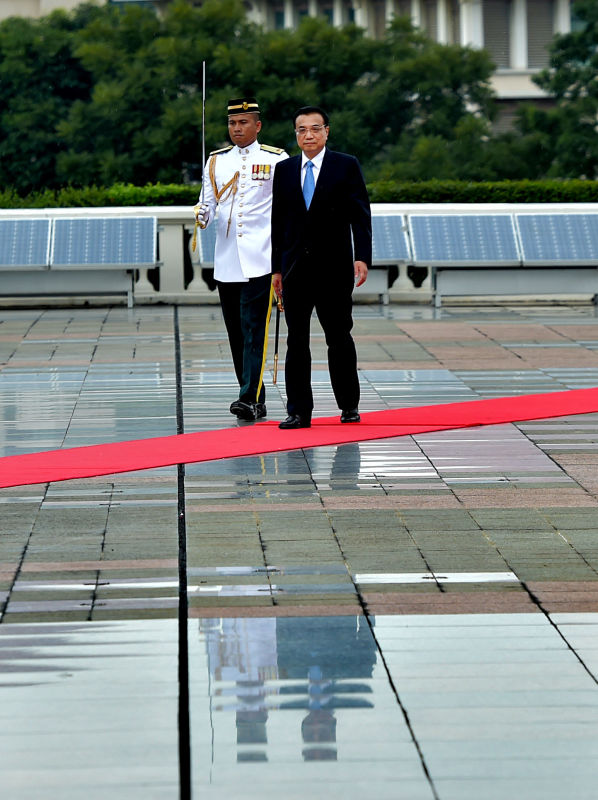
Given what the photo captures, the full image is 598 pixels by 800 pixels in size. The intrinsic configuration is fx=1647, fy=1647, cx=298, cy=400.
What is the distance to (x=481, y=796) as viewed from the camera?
365 cm

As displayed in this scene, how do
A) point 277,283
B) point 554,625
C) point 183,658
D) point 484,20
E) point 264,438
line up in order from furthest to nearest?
point 484,20, point 277,283, point 264,438, point 554,625, point 183,658

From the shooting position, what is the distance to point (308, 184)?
893 cm

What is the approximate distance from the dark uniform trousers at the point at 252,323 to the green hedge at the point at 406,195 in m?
10.1

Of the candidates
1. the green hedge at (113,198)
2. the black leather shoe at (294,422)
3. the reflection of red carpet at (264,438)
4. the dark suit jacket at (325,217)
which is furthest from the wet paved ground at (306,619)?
the green hedge at (113,198)

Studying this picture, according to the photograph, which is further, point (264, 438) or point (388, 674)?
point (264, 438)

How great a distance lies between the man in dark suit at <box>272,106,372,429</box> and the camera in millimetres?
8883

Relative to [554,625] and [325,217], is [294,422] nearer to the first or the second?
[325,217]

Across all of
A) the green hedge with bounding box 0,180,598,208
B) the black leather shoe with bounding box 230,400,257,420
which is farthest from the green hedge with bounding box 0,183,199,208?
the black leather shoe with bounding box 230,400,257,420

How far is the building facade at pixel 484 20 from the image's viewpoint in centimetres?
7406

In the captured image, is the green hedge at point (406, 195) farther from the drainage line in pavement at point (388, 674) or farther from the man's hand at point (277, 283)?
the drainage line in pavement at point (388, 674)

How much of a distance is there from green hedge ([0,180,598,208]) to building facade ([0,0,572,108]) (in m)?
54.6

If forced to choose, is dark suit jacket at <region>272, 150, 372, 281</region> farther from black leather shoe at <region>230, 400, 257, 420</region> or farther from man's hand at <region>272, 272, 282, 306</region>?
black leather shoe at <region>230, 400, 257, 420</region>

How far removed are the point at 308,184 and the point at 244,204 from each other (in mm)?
712

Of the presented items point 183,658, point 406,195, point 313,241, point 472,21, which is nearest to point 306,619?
point 183,658
